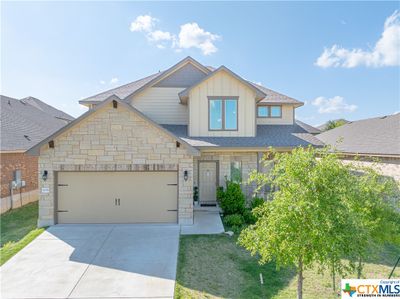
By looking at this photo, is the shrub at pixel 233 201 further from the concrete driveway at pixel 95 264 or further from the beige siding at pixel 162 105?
the beige siding at pixel 162 105

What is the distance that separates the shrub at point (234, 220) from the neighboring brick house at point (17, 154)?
917 cm

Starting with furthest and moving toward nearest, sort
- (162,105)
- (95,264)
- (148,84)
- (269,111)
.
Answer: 1. (269,111)
2. (162,105)
3. (148,84)
4. (95,264)

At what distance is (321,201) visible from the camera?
415 cm

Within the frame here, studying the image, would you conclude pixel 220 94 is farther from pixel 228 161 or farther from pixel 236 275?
pixel 236 275

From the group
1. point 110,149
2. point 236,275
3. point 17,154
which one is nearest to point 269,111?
point 110,149

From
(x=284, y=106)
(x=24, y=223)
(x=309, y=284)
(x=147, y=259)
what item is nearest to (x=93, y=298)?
(x=147, y=259)

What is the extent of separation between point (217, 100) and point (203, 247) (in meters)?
7.00

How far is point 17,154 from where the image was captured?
12.6m

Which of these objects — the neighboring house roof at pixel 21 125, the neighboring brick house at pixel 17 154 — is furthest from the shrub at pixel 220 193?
the neighboring house roof at pixel 21 125

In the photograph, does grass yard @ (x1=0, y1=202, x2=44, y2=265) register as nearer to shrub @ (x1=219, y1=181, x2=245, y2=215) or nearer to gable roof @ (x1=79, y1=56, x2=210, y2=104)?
gable roof @ (x1=79, y1=56, x2=210, y2=104)

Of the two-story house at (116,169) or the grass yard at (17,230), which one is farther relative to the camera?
the two-story house at (116,169)

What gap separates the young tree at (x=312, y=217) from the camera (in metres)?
4.01

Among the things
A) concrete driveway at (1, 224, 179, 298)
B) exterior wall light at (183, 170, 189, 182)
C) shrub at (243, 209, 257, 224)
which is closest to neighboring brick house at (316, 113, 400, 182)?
shrub at (243, 209, 257, 224)

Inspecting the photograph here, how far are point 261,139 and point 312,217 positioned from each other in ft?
25.2
